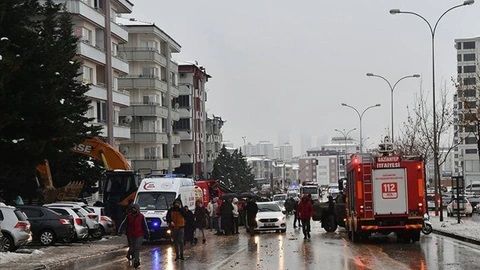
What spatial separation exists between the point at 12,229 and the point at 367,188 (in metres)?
12.2

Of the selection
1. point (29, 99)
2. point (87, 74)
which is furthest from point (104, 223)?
point (87, 74)

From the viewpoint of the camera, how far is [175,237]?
2475 cm

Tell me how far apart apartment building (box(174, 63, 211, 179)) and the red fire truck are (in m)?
65.7

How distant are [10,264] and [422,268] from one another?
11294 mm

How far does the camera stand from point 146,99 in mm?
80188

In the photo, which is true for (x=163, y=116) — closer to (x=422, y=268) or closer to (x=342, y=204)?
(x=342, y=204)

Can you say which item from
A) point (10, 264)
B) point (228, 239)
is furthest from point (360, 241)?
point (10, 264)

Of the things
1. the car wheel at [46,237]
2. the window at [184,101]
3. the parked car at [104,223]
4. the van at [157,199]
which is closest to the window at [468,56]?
the window at [184,101]

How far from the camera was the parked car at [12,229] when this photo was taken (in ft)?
86.8

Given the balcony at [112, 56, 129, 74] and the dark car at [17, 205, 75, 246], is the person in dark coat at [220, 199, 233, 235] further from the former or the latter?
the balcony at [112, 56, 129, 74]

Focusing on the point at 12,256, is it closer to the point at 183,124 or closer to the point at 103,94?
the point at 103,94

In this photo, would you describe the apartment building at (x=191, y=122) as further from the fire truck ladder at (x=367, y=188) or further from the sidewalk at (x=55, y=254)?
the fire truck ladder at (x=367, y=188)

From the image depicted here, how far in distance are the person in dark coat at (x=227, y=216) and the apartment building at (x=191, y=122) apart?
181ft

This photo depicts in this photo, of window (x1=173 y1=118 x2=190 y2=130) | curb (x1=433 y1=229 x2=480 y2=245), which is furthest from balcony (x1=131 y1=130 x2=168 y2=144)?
curb (x1=433 y1=229 x2=480 y2=245)
